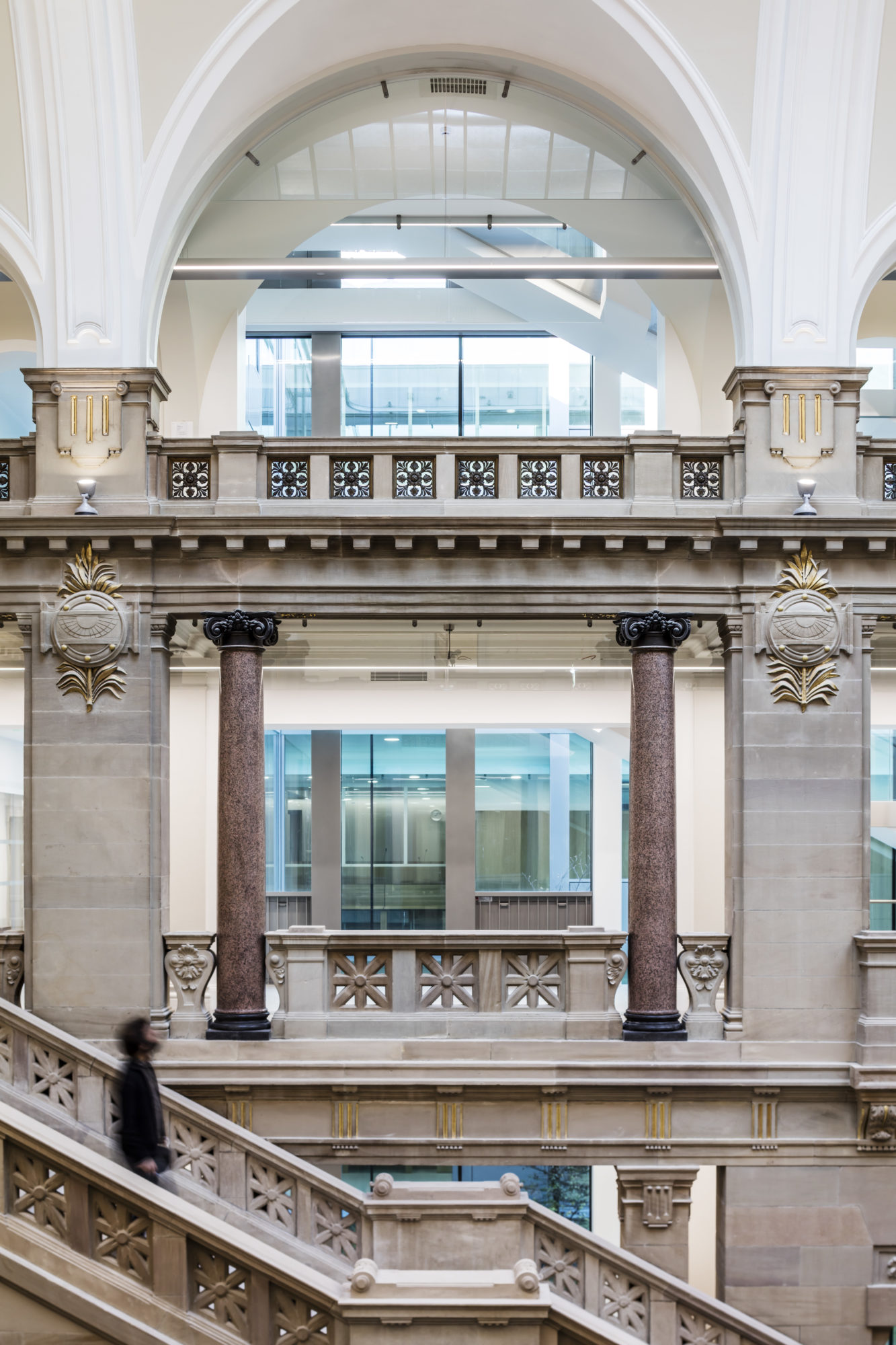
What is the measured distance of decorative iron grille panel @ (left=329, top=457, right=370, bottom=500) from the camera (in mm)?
10633

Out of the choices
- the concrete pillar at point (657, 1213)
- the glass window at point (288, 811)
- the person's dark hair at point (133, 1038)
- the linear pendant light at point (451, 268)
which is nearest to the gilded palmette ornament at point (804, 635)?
the linear pendant light at point (451, 268)

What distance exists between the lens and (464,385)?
48.1 feet

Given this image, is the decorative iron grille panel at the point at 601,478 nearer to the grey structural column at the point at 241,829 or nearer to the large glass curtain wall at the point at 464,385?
the grey structural column at the point at 241,829

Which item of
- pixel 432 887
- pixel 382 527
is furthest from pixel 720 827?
pixel 382 527

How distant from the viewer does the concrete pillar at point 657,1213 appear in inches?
387

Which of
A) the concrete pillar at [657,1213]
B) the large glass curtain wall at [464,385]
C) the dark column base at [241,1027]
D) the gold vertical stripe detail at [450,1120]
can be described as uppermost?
the large glass curtain wall at [464,385]

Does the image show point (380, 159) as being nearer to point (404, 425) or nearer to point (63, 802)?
point (404, 425)

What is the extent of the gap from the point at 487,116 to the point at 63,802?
8360 mm

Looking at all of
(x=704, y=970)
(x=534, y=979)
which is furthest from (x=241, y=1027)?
(x=704, y=970)

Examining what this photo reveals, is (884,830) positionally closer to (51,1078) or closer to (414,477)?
(414,477)

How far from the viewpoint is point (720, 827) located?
14984 mm

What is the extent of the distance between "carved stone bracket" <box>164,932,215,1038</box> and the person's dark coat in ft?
8.00

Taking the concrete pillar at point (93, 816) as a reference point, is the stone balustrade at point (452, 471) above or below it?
above

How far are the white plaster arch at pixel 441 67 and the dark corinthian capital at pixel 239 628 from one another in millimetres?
2680
